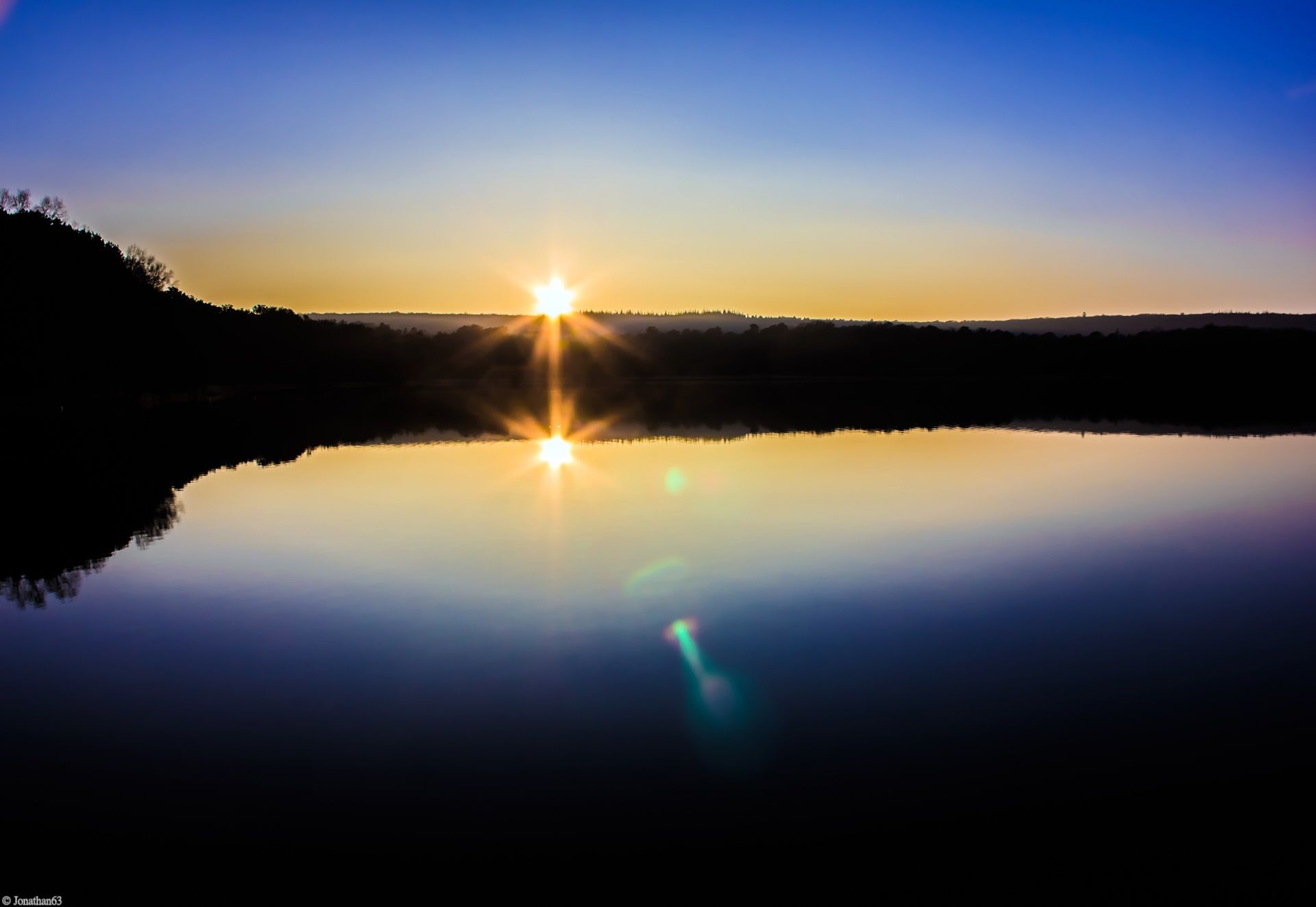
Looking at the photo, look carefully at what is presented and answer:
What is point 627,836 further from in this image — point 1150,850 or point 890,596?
point 890,596

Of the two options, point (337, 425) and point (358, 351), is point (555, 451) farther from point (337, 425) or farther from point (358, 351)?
point (358, 351)

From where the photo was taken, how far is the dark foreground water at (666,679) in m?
7.47

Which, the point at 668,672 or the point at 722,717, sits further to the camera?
the point at 668,672

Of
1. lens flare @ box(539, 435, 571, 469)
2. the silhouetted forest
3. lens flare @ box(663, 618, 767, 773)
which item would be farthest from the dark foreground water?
the silhouetted forest

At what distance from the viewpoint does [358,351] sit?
16575 cm

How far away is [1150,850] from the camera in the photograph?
6918mm

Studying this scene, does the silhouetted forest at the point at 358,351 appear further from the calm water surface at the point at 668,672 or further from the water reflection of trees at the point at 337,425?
the calm water surface at the point at 668,672

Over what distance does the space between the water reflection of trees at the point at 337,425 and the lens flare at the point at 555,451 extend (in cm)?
407

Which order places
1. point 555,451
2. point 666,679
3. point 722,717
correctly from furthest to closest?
point 555,451, point 666,679, point 722,717

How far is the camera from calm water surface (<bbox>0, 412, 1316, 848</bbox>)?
7.85 metres

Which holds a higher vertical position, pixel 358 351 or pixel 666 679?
pixel 358 351

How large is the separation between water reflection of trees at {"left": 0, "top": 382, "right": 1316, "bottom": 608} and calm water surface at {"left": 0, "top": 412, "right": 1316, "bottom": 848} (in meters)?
1.52

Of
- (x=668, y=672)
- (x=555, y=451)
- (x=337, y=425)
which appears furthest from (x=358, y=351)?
(x=668, y=672)

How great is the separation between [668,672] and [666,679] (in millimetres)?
252
